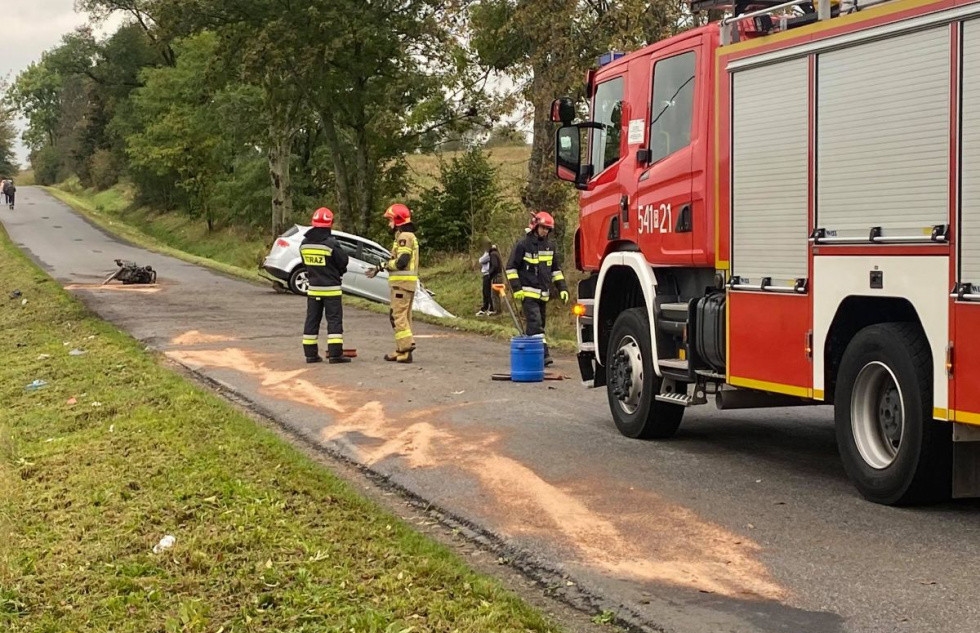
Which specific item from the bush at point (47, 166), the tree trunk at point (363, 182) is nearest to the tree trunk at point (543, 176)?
the tree trunk at point (363, 182)

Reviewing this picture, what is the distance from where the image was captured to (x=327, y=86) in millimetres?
33812

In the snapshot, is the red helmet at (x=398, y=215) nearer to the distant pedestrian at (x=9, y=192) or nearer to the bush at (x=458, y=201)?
the bush at (x=458, y=201)

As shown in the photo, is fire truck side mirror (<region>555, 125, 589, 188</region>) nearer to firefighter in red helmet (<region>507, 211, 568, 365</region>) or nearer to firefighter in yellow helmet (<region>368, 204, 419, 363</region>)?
firefighter in red helmet (<region>507, 211, 568, 365</region>)

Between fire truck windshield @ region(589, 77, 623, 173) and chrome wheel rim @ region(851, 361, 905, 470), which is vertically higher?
fire truck windshield @ region(589, 77, 623, 173)

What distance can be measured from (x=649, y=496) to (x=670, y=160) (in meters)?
2.65

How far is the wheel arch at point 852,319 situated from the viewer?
659 centimetres

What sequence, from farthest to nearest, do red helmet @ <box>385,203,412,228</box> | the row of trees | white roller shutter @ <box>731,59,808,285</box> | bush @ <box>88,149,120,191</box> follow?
1. bush @ <box>88,149,120,191</box>
2. the row of trees
3. red helmet @ <box>385,203,412,228</box>
4. white roller shutter @ <box>731,59,808,285</box>

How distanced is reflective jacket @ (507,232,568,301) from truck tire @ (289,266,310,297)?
36.8 feet

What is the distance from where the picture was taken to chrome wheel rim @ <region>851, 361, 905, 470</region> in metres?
6.70

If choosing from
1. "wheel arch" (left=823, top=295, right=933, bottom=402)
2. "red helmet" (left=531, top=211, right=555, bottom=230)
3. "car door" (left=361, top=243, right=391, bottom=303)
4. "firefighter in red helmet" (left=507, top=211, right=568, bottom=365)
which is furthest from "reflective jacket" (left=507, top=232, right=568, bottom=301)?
"car door" (left=361, top=243, right=391, bottom=303)

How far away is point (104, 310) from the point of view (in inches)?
789

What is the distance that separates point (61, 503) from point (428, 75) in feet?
89.5

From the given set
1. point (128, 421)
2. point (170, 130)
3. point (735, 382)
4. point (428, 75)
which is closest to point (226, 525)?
point (735, 382)

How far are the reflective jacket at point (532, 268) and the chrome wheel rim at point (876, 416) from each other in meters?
7.63
